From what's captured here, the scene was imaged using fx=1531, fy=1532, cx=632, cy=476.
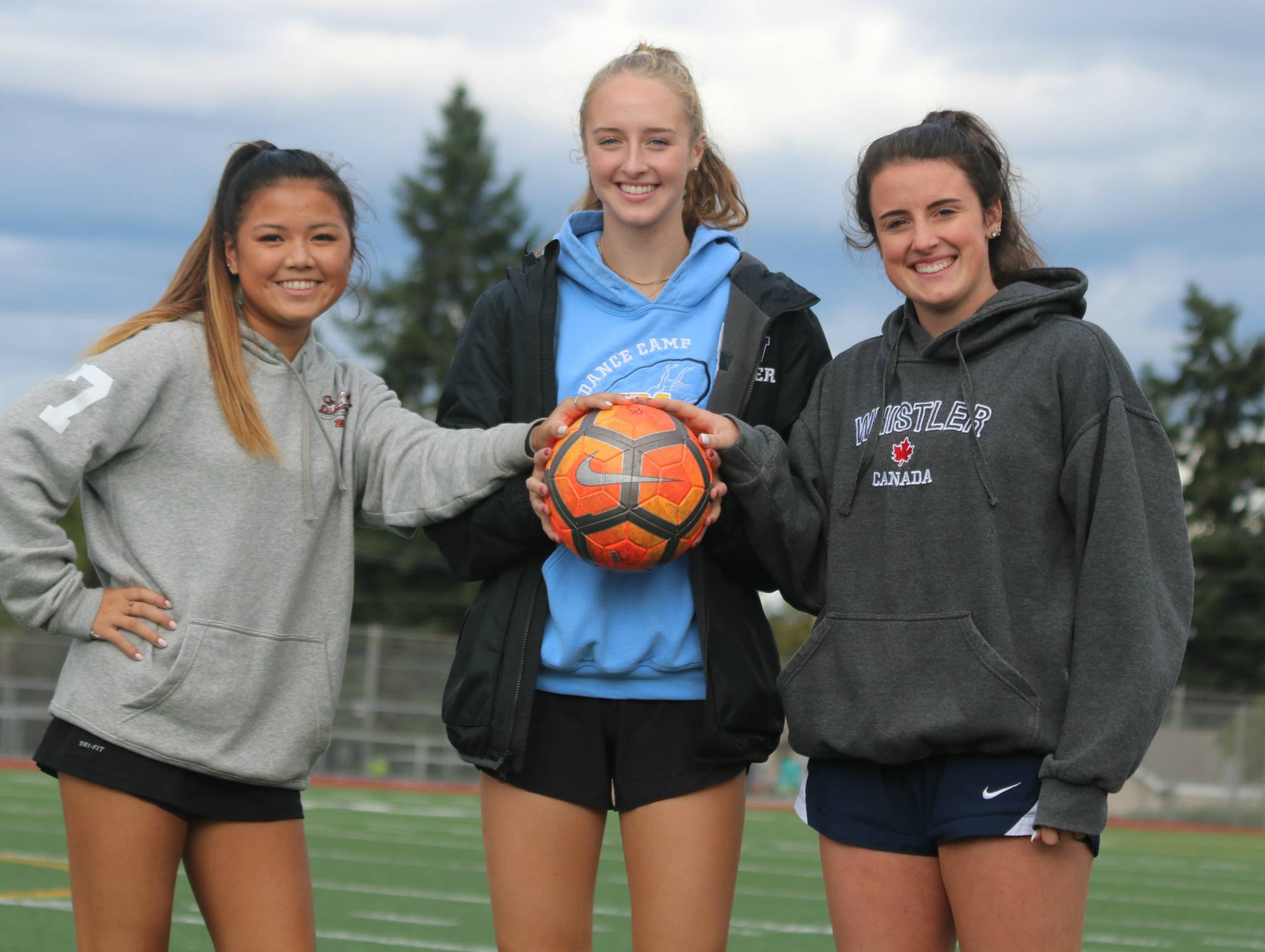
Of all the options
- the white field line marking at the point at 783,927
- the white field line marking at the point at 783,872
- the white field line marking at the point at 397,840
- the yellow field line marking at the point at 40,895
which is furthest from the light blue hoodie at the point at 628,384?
the white field line marking at the point at 397,840

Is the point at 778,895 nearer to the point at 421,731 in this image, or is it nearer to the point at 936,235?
the point at 936,235

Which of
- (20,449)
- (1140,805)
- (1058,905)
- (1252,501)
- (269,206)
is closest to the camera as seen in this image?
(1058,905)

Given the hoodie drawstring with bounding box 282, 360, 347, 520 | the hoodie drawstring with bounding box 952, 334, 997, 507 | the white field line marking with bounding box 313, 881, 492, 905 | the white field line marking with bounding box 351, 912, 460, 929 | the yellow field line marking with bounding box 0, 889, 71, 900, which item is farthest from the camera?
the white field line marking with bounding box 313, 881, 492, 905

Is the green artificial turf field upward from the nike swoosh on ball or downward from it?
downward

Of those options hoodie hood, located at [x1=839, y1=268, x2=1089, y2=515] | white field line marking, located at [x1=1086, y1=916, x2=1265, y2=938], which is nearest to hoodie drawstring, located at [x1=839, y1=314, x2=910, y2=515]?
hoodie hood, located at [x1=839, y1=268, x2=1089, y2=515]

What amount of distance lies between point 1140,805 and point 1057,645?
21449mm

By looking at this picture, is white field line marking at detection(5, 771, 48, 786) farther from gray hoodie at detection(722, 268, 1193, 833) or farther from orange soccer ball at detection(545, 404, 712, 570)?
gray hoodie at detection(722, 268, 1193, 833)

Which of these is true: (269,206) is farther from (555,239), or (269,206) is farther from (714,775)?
(714,775)

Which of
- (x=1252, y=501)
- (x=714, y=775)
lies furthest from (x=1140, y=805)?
(x=1252, y=501)

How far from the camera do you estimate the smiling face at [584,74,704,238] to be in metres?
3.75

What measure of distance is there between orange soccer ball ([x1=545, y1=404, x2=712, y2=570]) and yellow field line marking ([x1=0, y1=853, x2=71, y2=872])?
7605 millimetres

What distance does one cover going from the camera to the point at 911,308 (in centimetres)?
362

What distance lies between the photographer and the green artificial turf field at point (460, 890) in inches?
321

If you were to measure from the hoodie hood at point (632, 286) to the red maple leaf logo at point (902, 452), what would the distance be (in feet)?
2.35
